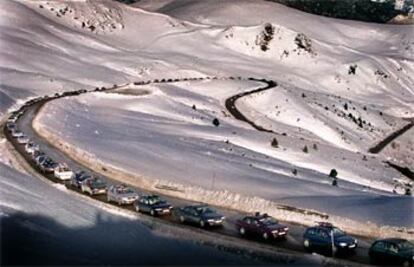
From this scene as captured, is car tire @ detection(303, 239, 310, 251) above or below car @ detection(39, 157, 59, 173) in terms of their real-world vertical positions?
above

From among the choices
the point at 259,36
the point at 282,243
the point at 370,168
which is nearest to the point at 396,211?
the point at 282,243

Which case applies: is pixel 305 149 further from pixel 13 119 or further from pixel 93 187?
pixel 93 187

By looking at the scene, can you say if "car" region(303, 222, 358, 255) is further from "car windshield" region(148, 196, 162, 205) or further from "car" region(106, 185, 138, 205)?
"car" region(106, 185, 138, 205)

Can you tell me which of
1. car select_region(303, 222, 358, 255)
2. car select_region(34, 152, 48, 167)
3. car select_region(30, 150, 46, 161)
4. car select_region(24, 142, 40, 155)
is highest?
car select_region(303, 222, 358, 255)

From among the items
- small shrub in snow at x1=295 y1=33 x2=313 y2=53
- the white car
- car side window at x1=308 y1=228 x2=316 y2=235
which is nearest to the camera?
car side window at x1=308 y1=228 x2=316 y2=235

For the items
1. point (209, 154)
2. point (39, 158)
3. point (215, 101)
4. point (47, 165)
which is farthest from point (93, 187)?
point (215, 101)

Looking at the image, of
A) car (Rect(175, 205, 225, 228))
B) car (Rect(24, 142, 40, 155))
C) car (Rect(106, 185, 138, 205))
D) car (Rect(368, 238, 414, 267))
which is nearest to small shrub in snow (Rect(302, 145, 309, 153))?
car (Rect(24, 142, 40, 155))

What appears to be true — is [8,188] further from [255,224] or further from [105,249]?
[255,224]
